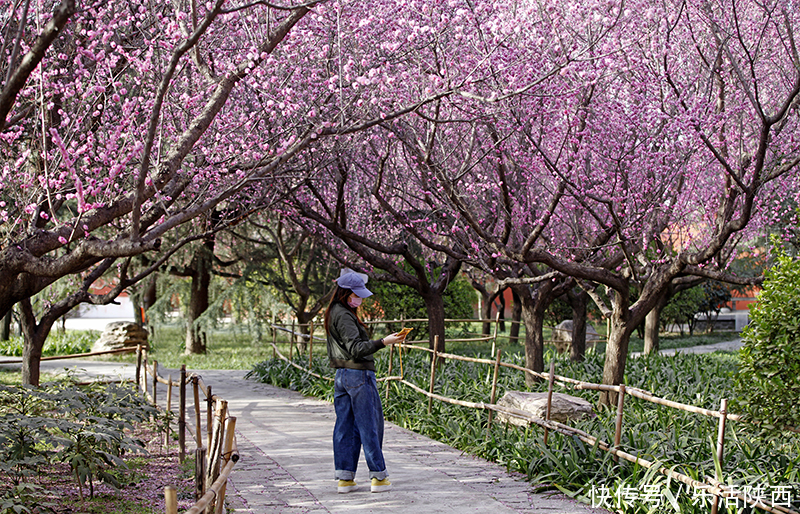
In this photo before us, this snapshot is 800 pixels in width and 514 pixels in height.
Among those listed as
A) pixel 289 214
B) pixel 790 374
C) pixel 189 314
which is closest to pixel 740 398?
pixel 790 374

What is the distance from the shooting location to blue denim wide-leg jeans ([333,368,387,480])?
5371 millimetres

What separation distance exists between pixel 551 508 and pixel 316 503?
1.66 m

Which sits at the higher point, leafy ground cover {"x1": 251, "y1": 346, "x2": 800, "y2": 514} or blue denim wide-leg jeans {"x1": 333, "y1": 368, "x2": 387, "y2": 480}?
blue denim wide-leg jeans {"x1": 333, "y1": 368, "x2": 387, "y2": 480}

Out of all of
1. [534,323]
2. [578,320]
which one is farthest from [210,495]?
[578,320]

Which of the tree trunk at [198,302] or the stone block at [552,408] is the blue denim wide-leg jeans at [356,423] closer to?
the stone block at [552,408]

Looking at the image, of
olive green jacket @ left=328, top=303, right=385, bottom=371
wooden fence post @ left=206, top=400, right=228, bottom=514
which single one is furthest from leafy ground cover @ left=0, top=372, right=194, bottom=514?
olive green jacket @ left=328, top=303, right=385, bottom=371

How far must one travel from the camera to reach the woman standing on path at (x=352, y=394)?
5.38 m

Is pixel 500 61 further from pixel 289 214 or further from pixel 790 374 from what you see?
pixel 289 214

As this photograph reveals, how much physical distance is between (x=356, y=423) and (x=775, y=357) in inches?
123

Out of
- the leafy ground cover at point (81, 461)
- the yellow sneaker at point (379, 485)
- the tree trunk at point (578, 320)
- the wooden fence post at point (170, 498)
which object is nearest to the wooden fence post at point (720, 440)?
the yellow sneaker at point (379, 485)

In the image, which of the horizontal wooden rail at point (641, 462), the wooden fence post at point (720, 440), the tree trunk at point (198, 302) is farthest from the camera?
the tree trunk at point (198, 302)

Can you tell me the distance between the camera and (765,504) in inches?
171

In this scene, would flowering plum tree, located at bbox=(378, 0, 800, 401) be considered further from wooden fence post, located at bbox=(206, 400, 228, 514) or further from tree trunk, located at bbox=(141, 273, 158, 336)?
tree trunk, located at bbox=(141, 273, 158, 336)

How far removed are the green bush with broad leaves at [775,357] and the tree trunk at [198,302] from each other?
14.9m
